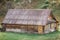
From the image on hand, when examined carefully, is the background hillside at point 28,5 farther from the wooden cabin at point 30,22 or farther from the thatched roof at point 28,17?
the wooden cabin at point 30,22

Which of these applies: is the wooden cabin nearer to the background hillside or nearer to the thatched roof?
Answer: the thatched roof

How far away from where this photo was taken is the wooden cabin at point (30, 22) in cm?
2562

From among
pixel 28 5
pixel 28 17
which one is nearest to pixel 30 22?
pixel 28 17

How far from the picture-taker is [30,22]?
85.7ft

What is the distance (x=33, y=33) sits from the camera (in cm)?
2570

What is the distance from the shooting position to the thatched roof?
2591cm

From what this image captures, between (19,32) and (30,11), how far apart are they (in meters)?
3.61

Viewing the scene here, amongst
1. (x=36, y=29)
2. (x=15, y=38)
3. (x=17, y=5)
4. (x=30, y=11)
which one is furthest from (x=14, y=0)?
(x=15, y=38)

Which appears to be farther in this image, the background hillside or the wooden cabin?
→ the background hillside

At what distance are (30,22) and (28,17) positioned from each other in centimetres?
115

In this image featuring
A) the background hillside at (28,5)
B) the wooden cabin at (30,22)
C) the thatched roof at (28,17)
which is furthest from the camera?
the background hillside at (28,5)

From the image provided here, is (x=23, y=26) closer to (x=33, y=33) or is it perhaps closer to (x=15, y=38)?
(x=33, y=33)

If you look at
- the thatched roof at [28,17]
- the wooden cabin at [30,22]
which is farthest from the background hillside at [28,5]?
the wooden cabin at [30,22]

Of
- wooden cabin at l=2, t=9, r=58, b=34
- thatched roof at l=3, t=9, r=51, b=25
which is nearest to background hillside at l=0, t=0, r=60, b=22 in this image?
thatched roof at l=3, t=9, r=51, b=25
